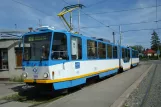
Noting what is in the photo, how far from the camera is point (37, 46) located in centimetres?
1059

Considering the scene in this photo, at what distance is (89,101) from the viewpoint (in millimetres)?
8992

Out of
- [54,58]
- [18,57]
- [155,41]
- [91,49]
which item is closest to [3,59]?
[18,57]

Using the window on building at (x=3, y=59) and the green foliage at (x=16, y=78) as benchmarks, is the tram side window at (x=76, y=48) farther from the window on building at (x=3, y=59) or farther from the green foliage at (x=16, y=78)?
the window on building at (x=3, y=59)

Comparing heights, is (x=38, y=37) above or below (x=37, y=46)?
above

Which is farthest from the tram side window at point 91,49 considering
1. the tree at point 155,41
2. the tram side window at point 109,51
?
the tree at point 155,41

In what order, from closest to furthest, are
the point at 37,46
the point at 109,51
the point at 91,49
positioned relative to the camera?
the point at 37,46, the point at 91,49, the point at 109,51

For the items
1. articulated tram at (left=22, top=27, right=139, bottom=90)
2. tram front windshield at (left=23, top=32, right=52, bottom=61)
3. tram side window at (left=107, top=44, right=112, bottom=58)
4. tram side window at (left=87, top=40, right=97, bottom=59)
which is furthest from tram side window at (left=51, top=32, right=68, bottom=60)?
tram side window at (left=107, top=44, right=112, bottom=58)

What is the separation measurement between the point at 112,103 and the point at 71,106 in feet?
4.85

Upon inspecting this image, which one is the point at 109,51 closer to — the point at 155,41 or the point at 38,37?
the point at 38,37

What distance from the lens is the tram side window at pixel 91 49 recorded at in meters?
13.5

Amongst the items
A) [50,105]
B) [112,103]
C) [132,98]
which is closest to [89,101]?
[112,103]

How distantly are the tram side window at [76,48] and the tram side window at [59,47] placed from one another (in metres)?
0.69

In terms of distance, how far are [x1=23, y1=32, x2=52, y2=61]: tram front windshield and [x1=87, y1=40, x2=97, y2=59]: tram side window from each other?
3567 millimetres

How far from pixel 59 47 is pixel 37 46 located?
3.27 feet
